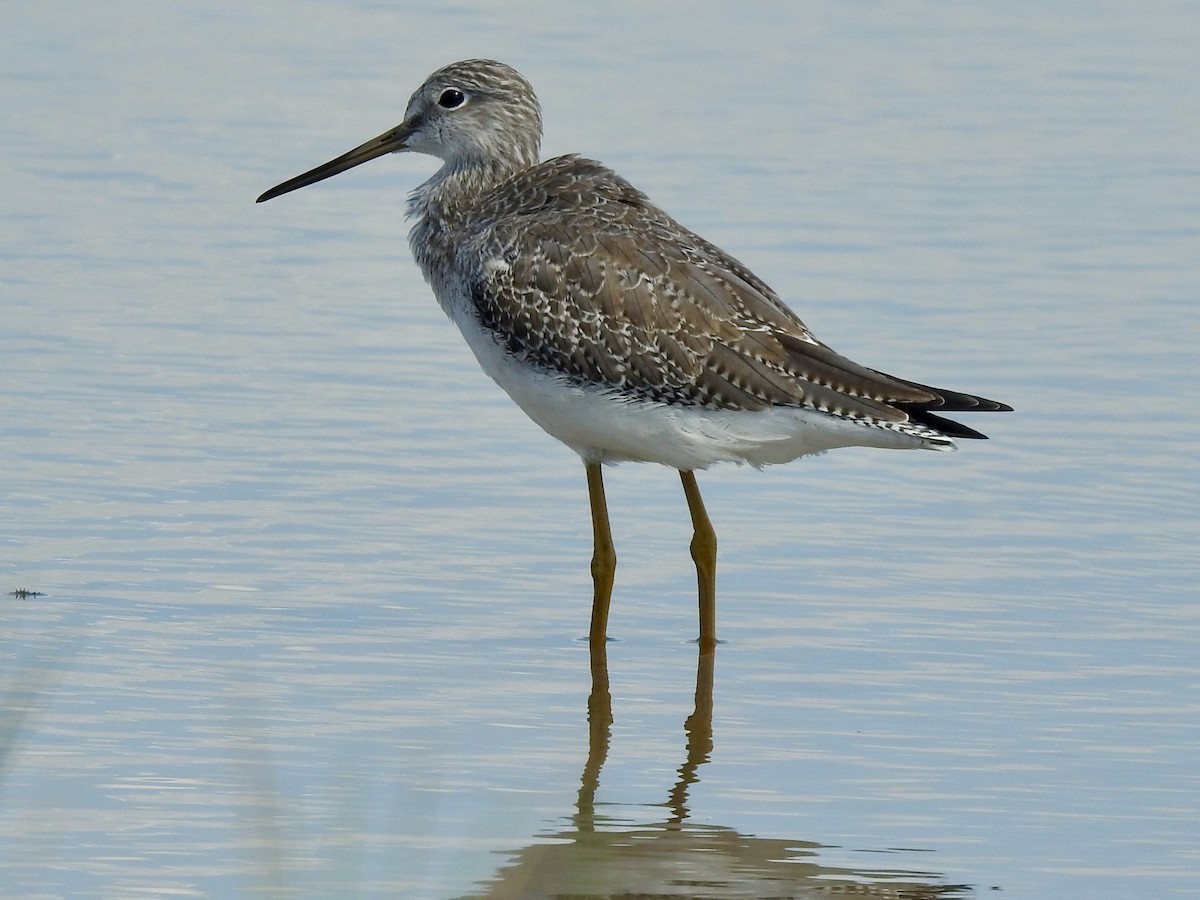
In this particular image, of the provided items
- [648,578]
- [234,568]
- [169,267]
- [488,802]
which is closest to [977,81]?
[169,267]

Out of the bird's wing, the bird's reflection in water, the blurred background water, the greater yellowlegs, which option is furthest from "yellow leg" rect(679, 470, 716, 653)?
the bird's reflection in water

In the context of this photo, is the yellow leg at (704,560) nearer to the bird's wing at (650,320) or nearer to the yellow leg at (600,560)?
the yellow leg at (600,560)

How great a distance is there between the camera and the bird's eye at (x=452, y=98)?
1098 cm

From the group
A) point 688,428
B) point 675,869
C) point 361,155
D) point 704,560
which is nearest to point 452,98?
point 361,155

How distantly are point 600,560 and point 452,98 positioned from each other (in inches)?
94.8

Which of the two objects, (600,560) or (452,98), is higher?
(452,98)

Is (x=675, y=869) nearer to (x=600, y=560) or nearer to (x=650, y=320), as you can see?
(x=600, y=560)

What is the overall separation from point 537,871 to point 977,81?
12.4 metres

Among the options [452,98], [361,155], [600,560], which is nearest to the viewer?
[600,560]

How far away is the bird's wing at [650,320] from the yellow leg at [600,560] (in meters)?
0.56

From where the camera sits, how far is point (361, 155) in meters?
11.4

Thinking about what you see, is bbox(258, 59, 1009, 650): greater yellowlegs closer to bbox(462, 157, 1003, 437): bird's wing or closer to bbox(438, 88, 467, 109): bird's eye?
bbox(462, 157, 1003, 437): bird's wing

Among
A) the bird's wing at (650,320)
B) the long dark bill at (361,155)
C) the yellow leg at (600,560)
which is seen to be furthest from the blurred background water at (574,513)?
the long dark bill at (361,155)

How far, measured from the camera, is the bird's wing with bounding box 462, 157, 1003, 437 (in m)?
9.40
